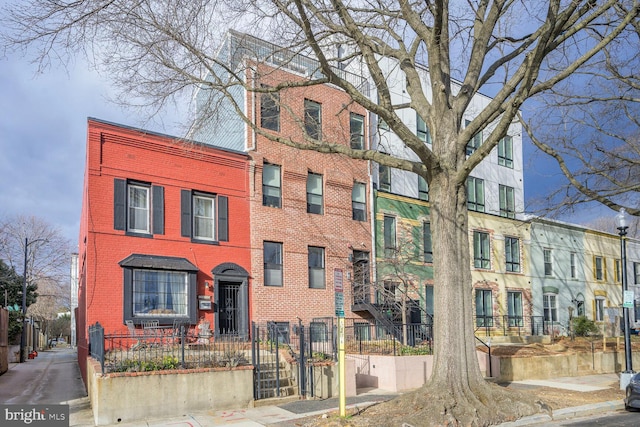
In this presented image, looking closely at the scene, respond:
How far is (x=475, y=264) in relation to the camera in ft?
97.6

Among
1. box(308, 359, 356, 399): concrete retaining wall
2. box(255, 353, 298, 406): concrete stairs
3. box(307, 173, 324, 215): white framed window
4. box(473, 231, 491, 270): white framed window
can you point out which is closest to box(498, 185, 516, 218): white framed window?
box(473, 231, 491, 270): white framed window

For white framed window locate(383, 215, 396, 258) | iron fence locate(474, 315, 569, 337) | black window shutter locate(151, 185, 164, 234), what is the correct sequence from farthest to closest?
iron fence locate(474, 315, 569, 337) < white framed window locate(383, 215, 396, 258) < black window shutter locate(151, 185, 164, 234)

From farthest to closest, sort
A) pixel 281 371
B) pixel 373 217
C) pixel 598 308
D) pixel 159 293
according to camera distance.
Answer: pixel 598 308
pixel 373 217
pixel 159 293
pixel 281 371

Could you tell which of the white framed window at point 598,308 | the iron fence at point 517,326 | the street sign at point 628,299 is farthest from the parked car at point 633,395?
the white framed window at point 598,308

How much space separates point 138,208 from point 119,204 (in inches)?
31.4

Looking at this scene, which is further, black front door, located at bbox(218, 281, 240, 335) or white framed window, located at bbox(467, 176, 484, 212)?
white framed window, located at bbox(467, 176, 484, 212)

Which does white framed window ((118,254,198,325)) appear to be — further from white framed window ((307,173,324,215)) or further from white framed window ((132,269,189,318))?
white framed window ((307,173,324,215))

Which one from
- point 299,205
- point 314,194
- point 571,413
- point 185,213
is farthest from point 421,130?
point 571,413

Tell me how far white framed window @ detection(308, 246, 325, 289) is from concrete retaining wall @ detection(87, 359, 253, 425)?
9.11 meters

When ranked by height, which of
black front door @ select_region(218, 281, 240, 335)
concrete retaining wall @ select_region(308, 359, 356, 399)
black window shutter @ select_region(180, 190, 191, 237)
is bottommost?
concrete retaining wall @ select_region(308, 359, 356, 399)

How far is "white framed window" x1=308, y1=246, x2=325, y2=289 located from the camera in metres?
22.3

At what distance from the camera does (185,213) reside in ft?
64.0

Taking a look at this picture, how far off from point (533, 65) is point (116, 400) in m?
11.0

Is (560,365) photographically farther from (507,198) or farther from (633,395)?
(507,198)
